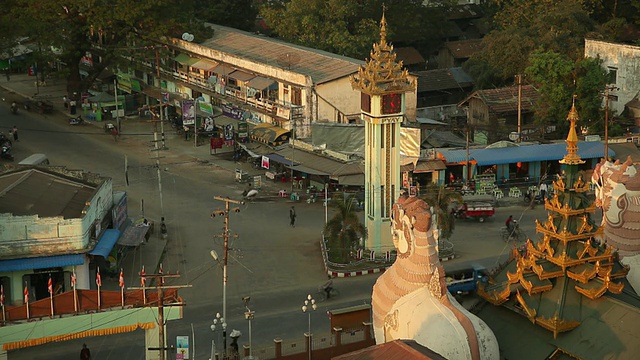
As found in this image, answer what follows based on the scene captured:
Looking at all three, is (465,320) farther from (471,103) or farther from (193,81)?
(193,81)

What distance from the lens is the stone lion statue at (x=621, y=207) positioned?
29.3 meters

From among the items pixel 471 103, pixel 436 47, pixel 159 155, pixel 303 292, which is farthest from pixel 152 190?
pixel 436 47

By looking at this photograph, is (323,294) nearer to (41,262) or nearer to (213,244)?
(213,244)

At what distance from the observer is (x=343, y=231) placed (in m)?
41.5

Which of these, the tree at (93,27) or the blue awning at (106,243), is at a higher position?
the tree at (93,27)

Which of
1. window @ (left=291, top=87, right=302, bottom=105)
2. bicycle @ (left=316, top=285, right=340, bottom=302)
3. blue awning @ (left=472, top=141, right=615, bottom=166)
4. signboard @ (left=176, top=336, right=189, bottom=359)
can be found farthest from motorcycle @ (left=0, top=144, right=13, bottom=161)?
signboard @ (left=176, top=336, right=189, bottom=359)

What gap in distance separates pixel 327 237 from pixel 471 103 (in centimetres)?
2200

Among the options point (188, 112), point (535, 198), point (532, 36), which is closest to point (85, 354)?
point (535, 198)

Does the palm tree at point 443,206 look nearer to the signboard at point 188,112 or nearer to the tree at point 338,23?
the signboard at point 188,112

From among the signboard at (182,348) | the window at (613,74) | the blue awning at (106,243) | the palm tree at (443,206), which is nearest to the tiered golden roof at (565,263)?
the signboard at (182,348)

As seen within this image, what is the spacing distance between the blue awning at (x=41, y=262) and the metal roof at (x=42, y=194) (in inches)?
55.3

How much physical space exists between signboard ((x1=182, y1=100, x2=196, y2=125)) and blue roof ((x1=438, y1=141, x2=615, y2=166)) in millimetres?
15398

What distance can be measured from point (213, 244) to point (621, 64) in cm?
2820

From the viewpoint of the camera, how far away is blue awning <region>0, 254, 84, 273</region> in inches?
1427
